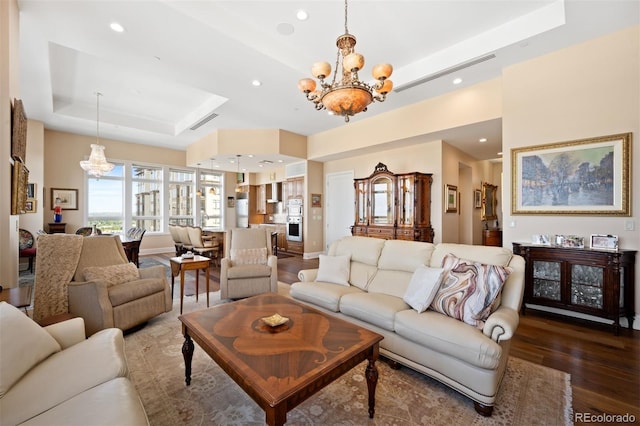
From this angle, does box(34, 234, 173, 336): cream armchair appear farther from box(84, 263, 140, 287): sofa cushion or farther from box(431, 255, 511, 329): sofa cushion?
box(431, 255, 511, 329): sofa cushion

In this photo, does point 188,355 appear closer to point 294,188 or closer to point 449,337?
point 449,337

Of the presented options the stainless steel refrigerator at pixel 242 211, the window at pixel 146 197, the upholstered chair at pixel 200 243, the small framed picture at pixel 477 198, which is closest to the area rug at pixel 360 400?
the upholstered chair at pixel 200 243

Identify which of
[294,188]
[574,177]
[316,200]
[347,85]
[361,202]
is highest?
[347,85]

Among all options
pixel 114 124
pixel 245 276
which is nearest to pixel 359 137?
pixel 245 276

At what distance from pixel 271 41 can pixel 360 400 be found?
4.09 meters

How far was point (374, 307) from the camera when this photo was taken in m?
2.39

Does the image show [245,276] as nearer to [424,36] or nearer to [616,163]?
[424,36]

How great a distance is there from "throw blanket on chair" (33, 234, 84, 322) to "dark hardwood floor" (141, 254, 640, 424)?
429cm

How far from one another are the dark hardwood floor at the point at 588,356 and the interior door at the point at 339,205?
4368 mm

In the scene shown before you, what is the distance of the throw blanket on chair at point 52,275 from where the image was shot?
2543mm

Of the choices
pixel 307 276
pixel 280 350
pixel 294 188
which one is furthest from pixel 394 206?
pixel 280 350

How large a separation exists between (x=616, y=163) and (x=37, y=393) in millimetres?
5281

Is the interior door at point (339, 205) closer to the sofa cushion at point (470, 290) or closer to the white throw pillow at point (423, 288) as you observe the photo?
the white throw pillow at point (423, 288)

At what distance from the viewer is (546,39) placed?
3201 mm
